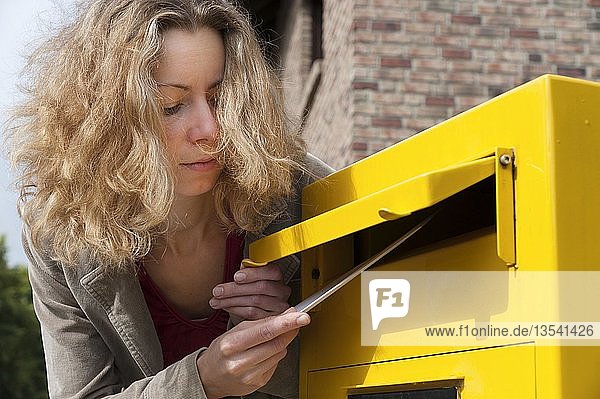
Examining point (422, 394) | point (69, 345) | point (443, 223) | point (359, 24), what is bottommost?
point (422, 394)

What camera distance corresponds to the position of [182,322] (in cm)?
215

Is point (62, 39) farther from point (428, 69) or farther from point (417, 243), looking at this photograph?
point (428, 69)

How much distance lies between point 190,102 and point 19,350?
2216cm

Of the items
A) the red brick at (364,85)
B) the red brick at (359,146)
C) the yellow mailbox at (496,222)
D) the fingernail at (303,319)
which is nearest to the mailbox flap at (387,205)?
the yellow mailbox at (496,222)

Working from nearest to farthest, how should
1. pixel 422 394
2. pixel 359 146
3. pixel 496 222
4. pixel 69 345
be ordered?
1. pixel 496 222
2. pixel 422 394
3. pixel 69 345
4. pixel 359 146

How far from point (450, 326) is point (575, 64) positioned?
169 inches

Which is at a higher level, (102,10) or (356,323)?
(102,10)

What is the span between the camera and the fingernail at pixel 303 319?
1.63 meters

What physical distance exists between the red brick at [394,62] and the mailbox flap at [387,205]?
11.8 feet

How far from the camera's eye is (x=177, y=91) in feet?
5.98

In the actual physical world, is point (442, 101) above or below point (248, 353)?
above

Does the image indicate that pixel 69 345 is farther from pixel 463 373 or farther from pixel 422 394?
pixel 463 373

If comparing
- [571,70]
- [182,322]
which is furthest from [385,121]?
[182,322]

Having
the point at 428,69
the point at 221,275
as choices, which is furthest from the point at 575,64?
the point at 221,275
